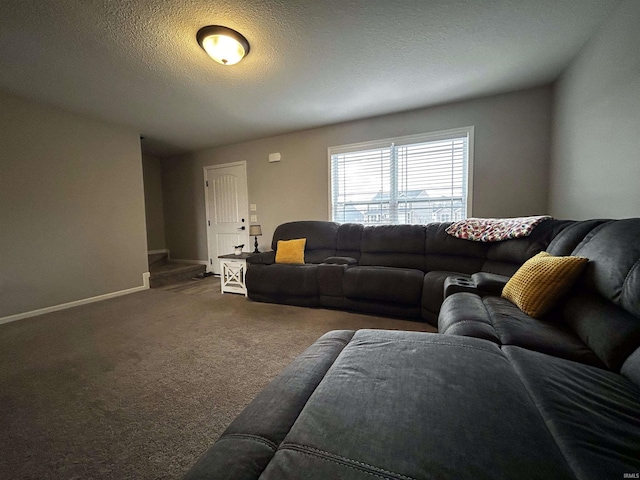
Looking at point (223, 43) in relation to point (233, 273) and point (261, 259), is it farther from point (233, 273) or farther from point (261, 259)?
point (233, 273)

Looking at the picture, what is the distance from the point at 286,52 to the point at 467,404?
2648mm

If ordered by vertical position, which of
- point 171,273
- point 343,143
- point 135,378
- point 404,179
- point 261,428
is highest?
point 343,143

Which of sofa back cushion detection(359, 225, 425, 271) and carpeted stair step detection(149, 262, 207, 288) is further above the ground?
sofa back cushion detection(359, 225, 425, 271)

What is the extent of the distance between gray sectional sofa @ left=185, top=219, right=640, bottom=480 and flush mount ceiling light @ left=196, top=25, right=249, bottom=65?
2248 mm

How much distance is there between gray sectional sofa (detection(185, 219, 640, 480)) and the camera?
0.53 meters

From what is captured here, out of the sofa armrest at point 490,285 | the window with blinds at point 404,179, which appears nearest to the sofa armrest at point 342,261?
the window with blinds at point 404,179

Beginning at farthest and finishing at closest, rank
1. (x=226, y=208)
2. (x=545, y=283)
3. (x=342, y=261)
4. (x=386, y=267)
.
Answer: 1. (x=226, y=208)
2. (x=342, y=261)
3. (x=386, y=267)
4. (x=545, y=283)

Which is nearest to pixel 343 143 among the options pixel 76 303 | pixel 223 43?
pixel 223 43

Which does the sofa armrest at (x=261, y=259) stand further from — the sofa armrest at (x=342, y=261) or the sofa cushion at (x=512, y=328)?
the sofa cushion at (x=512, y=328)

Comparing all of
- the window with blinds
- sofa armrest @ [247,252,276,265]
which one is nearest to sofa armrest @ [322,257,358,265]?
sofa armrest @ [247,252,276,265]

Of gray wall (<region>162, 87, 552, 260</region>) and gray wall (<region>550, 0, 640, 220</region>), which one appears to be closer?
gray wall (<region>550, 0, 640, 220</region>)

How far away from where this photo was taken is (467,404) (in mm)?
683

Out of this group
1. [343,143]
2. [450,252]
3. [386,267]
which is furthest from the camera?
[343,143]

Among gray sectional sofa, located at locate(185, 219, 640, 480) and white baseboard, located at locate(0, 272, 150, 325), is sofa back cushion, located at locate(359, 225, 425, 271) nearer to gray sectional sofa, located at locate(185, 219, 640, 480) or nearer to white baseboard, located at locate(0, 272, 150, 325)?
gray sectional sofa, located at locate(185, 219, 640, 480)
